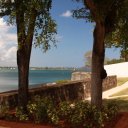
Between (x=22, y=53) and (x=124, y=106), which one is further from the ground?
(x=22, y=53)

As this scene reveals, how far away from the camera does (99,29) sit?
14312 millimetres

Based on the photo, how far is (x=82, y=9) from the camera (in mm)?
16281

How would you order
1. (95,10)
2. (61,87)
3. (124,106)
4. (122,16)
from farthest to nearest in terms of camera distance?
(61,87) < (124,106) < (122,16) < (95,10)

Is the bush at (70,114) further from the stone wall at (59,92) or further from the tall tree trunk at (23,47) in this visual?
the stone wall at (59,92)

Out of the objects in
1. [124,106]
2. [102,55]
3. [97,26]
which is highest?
[97,26]

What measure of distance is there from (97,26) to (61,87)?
9.73 metres

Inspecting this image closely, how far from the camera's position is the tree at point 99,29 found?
46.5ft

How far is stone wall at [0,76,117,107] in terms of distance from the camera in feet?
57.8

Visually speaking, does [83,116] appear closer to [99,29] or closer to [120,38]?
[99,29]

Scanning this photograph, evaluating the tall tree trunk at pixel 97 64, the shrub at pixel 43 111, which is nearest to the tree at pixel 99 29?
the tall tree trunk at pixel 97 64

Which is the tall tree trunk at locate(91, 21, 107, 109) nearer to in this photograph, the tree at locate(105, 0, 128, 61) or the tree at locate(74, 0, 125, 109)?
the tree at locate(74, 0, 125, 109)

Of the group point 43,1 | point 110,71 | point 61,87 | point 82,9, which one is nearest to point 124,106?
point 61,87

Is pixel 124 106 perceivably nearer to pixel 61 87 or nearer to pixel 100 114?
pixel 61 87

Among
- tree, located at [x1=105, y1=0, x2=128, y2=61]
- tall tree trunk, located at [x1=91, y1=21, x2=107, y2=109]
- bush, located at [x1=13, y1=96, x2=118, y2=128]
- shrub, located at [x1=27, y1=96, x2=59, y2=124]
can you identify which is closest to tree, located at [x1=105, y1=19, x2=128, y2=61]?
tree, located at [x1=105, y1=0, x2=128, y2=61]
